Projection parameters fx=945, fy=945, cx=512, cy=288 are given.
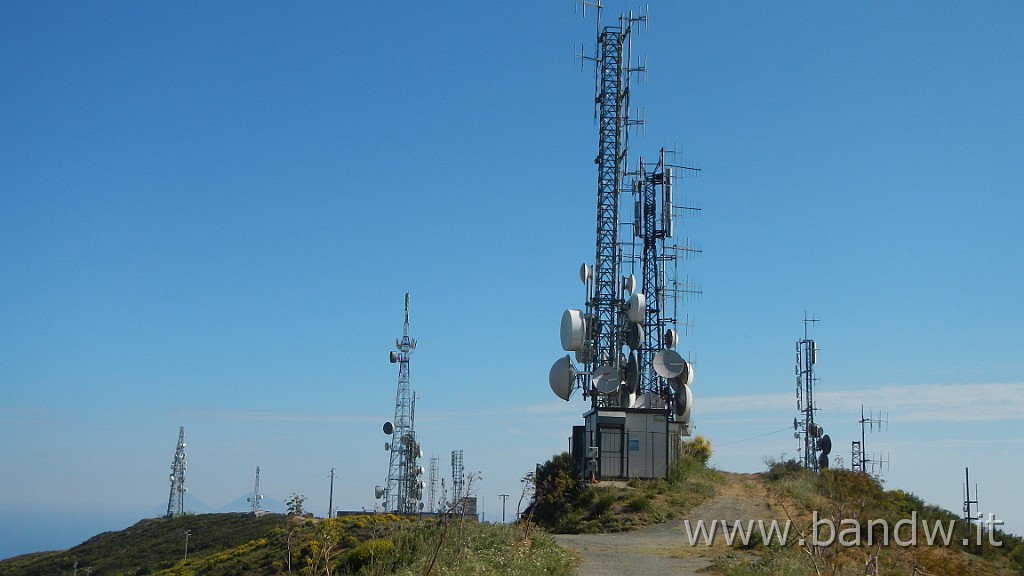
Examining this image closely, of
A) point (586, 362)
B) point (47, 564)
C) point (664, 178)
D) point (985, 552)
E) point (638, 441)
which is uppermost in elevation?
point (664, 178)

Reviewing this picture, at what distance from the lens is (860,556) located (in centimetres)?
1681

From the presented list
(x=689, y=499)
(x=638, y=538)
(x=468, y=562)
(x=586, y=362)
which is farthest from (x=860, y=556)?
(x=586, y=362)

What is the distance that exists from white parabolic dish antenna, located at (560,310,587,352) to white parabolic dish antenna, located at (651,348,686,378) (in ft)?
9.98

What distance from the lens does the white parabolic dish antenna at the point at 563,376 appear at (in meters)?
32.8

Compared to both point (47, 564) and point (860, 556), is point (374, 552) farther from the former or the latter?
point (47, 564)

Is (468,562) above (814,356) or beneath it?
beneath

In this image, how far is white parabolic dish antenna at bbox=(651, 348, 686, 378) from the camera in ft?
110

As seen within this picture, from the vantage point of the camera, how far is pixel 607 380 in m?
31.5

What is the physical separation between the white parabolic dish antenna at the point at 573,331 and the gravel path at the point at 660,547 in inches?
273

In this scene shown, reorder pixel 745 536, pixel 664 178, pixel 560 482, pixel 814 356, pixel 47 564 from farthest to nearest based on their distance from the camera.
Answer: pixel 47 564 < pixel 814 356 < pixel 664 178 < pixel 560 482 < pixel 745 536

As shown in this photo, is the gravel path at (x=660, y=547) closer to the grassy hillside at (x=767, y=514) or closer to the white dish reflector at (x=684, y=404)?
the grassy hillside at (x=767, y=514)

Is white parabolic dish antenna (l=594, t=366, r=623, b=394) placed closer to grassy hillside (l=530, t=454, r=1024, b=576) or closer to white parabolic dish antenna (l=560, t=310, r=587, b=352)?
white parabolic dish antenna (l=560, t=310, r=587, b=352)

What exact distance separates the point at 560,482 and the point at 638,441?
→ 9.96 feet

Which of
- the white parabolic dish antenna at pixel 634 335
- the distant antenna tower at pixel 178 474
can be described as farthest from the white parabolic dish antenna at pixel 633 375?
the distant antenna tower at pixel 178 474
